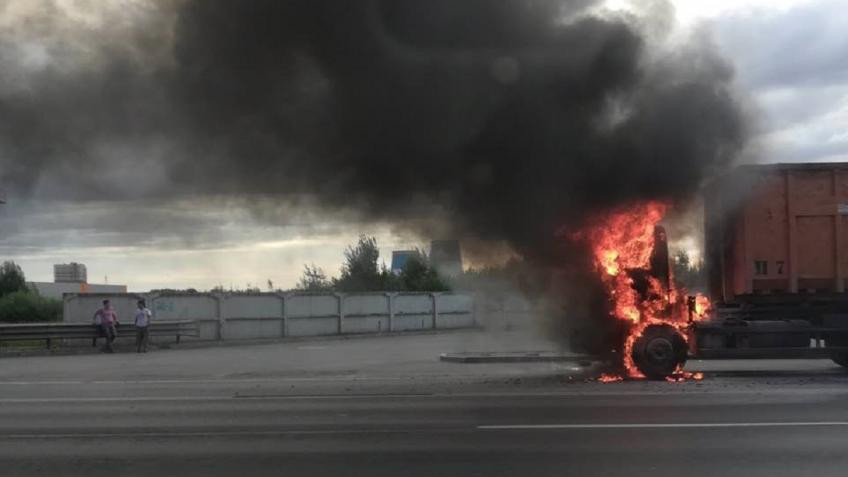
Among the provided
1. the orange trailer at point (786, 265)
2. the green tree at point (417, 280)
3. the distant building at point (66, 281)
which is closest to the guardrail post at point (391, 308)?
the green tree at point (417, 280)

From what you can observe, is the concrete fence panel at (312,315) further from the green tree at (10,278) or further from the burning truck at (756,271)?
the green tree at (10,278)

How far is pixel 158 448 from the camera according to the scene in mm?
8164

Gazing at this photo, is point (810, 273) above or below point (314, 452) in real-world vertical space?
above

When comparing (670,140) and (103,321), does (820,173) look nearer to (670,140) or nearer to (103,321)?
(670,140)

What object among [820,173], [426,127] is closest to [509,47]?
[426,127]

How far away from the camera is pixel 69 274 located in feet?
249

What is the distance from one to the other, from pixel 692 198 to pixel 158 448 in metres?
9.79

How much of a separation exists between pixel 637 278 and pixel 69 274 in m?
71.7

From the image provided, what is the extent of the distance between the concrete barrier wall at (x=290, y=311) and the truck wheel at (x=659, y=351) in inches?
435

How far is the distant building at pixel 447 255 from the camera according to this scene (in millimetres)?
15023

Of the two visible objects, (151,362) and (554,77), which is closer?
(554,77)

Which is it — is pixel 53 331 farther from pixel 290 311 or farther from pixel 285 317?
pixel 290 311

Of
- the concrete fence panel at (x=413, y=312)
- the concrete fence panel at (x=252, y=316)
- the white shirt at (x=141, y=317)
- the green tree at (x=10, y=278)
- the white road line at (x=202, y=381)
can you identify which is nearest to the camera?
the white road line at (x=202, y=381)

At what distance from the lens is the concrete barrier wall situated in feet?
81.3
